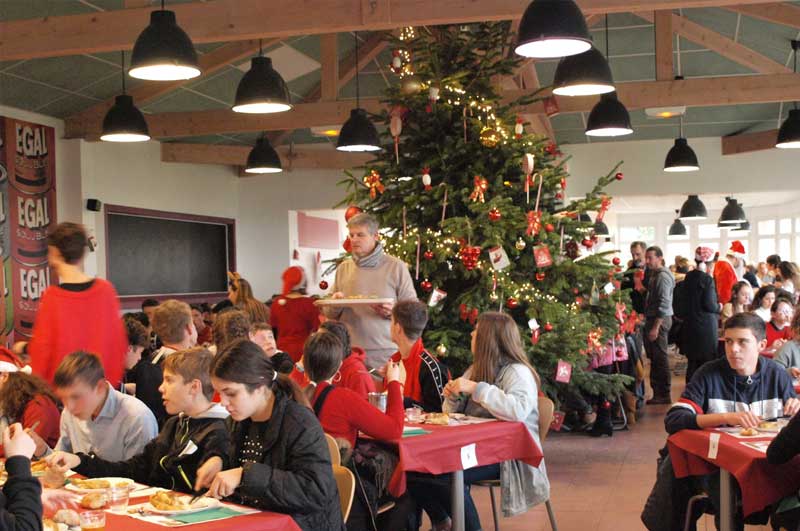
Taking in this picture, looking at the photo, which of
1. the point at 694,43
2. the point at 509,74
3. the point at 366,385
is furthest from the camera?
the point at 694,43

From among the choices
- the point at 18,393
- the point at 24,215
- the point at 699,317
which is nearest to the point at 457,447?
the point at 18,393

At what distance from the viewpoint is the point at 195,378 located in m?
3.72

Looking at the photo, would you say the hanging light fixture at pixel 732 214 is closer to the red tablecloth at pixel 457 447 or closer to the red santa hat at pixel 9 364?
the red tablecloth at pixel 457 447

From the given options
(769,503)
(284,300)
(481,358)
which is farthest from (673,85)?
(769,503)

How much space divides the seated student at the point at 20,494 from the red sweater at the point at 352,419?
1745mm

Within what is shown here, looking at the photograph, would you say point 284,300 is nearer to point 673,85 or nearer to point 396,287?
point 396,287

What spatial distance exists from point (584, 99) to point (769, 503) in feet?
25.2

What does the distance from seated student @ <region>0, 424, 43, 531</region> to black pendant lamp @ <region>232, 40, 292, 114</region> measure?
4.23 m

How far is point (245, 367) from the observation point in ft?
10.8

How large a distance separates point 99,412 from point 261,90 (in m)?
3.14

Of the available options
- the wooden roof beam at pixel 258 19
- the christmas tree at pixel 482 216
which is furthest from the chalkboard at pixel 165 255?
the christmas tree at pixel 482 216

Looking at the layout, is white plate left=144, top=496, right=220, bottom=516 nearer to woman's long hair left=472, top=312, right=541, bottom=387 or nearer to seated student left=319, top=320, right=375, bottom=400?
seated student left=319, top=320, right=375, bottom=400

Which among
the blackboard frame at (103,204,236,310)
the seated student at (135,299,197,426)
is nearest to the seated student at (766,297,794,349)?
the seated student at (135,299,197,426)

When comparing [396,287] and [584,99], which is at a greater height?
[584,99]
